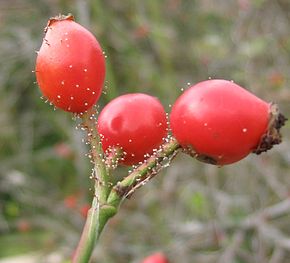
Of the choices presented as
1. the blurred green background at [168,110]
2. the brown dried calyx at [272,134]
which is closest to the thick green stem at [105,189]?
the brown dried calyx at [272,134]

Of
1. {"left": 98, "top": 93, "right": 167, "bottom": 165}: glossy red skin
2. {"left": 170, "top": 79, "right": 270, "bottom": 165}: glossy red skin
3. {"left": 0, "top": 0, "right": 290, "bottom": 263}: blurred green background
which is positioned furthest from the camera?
{"left": 0, "top": 0, "right": 290, "bottom": 263}: blurred green background

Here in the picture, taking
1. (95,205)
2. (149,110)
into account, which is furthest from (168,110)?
(95,205)

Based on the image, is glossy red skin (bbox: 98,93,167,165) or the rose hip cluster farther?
glossy red skin (bbox: 98,93,167,165)

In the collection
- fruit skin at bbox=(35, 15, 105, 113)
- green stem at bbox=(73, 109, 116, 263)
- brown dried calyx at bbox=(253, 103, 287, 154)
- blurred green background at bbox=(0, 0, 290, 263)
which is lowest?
blurred green background at bbox=(0, 0, 290, 263)

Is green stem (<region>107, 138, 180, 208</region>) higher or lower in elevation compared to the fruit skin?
lower

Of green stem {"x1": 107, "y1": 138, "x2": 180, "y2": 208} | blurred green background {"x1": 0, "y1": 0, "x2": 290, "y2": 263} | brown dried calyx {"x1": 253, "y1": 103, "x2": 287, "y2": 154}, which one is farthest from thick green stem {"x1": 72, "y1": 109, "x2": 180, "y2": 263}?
blurred green background {"x1": 0, "y1": 0, "x2": 290, "y2": 263}

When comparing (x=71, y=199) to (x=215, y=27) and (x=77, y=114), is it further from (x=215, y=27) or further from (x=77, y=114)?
(x=77, y=114)

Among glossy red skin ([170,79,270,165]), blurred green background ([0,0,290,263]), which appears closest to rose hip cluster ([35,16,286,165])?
glossy red skin ([170,79,270,165])

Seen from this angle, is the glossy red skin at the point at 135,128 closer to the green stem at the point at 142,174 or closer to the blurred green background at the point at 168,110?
the green stem at the point at 142,174

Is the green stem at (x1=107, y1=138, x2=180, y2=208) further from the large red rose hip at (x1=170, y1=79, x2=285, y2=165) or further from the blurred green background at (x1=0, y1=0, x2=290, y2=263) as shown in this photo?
the blurred green background at (x1=0, y1=0, x2=290, y2=263)

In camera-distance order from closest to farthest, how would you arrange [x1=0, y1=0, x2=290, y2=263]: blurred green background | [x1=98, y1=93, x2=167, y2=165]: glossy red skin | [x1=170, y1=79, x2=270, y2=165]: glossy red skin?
1. [x1=170, y1=79, x2=270, y2=165]: glossy red skin
2. [x1=98, y1=93, x2=167, y2=165]: glossy red skin
3. [x1=0, y1=0, x2=290, y2=263]: blurred green background
